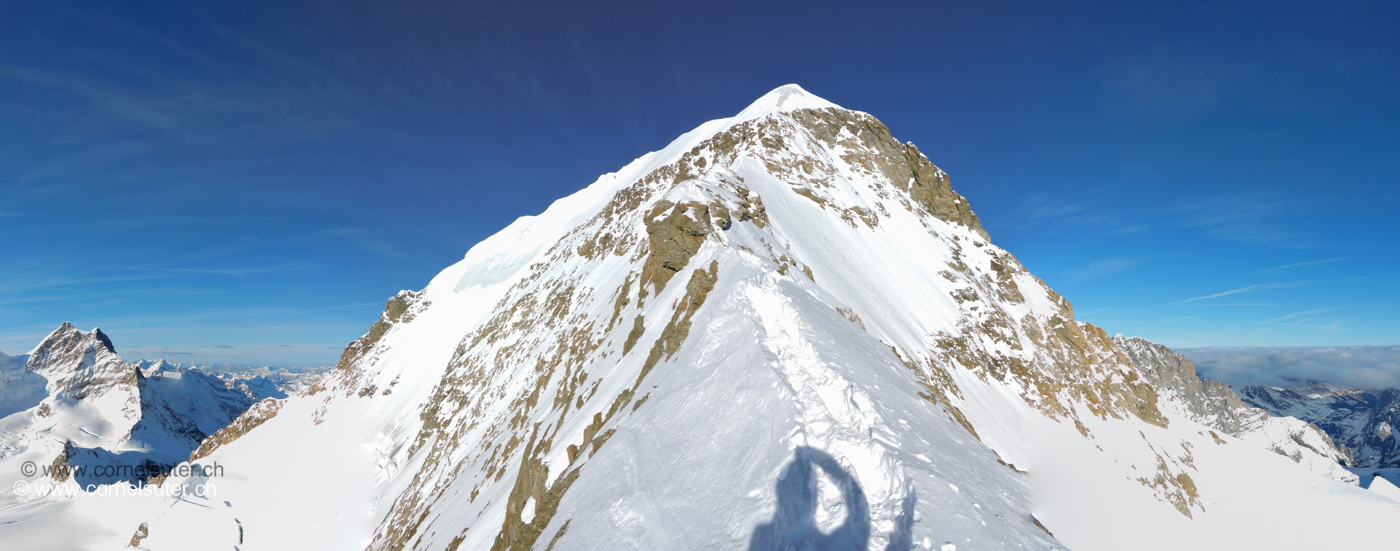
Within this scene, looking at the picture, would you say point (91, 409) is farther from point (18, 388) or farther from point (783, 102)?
point (783, 102)

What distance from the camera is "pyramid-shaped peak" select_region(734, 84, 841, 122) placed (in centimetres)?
6203

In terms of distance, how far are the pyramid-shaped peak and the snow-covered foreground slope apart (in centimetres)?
76

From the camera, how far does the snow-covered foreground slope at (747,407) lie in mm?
8492

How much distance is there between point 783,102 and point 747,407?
62082 millimetres

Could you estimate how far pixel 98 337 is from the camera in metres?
159

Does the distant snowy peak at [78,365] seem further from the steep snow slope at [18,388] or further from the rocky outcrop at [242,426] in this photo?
the rocky outcrop at [242,426]

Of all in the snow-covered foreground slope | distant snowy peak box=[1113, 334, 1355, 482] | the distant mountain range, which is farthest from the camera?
the distant mountain range

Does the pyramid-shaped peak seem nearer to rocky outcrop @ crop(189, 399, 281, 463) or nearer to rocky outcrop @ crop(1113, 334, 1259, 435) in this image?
rocky outcrop @ crop(189, 399, 281, 463)

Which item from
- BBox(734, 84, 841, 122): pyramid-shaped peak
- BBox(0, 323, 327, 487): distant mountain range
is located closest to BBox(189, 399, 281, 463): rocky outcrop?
BBox(734, 84, 841, 122): pyramid-shaped peak

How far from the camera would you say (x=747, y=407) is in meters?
10.0

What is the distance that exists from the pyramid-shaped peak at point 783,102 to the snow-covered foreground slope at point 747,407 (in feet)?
2.50

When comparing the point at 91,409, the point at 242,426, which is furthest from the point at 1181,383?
the point at 91,409

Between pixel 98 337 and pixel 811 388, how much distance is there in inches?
10065

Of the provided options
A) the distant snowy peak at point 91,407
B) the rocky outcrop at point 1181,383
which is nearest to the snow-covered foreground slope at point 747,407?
the rocky outcrop at point 1181,383
